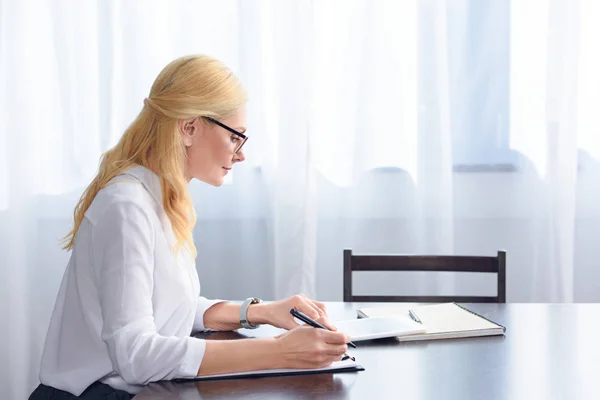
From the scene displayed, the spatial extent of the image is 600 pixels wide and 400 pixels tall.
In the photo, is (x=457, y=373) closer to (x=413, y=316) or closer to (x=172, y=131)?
(x=413, y=316)

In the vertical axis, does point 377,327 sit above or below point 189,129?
below

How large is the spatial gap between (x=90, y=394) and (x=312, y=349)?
16.9 inches

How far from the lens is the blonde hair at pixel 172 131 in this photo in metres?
1.46

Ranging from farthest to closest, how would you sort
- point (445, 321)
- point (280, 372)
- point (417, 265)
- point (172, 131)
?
point (417, 265)
point (445, 321)
point (172, 131)
point (280, 372)

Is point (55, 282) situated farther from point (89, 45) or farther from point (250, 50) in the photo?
point (250, 50)

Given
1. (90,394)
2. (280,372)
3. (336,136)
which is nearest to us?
(280,372)

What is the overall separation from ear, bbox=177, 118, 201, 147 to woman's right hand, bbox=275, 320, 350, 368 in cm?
49

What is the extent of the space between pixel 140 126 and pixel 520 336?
35.2 inches

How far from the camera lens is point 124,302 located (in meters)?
1.25

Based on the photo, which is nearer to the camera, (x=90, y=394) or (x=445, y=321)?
(x=90, y=394)

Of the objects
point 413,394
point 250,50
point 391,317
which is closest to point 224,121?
point 391,317

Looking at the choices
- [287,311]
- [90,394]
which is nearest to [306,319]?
[287,311]

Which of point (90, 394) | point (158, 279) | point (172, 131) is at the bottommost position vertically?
point (90, 394)

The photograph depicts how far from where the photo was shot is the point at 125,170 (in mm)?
1453
